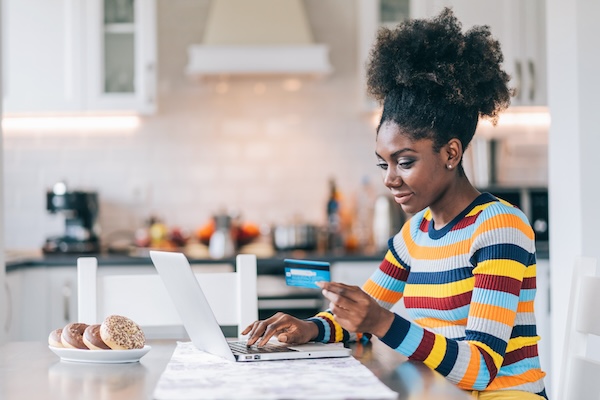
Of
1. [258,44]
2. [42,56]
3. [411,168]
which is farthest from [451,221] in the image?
[42,56]

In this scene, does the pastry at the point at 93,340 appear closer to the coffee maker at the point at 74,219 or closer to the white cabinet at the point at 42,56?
the coffee maker at the point at 74,219

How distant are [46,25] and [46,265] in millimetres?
1198

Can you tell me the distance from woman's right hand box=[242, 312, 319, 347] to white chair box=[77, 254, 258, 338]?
1.14 feet

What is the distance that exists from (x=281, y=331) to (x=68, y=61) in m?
2.89

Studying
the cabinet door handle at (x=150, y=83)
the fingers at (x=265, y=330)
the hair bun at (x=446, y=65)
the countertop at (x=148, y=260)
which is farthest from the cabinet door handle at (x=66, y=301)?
the hair bun at (x=446, y=65)

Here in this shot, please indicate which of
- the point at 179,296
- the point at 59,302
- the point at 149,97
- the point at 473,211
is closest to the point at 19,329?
the point at 59,302

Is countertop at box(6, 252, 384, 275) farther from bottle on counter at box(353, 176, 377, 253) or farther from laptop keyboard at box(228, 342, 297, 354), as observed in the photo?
laptop keyboard at box(228, 342, 297, 354)

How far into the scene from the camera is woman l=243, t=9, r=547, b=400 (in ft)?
5.17

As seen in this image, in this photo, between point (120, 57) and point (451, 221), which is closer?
point (451, 221)

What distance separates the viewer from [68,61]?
4.25 metres

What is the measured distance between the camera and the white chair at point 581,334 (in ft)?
5.61

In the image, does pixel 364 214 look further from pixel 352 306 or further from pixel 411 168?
pixel 352 306

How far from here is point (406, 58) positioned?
177 centimetres

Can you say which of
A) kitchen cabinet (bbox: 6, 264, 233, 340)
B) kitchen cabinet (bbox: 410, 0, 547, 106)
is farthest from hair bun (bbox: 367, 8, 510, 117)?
kitchen cabinet (bbox: 410, 0, 547, 106)
